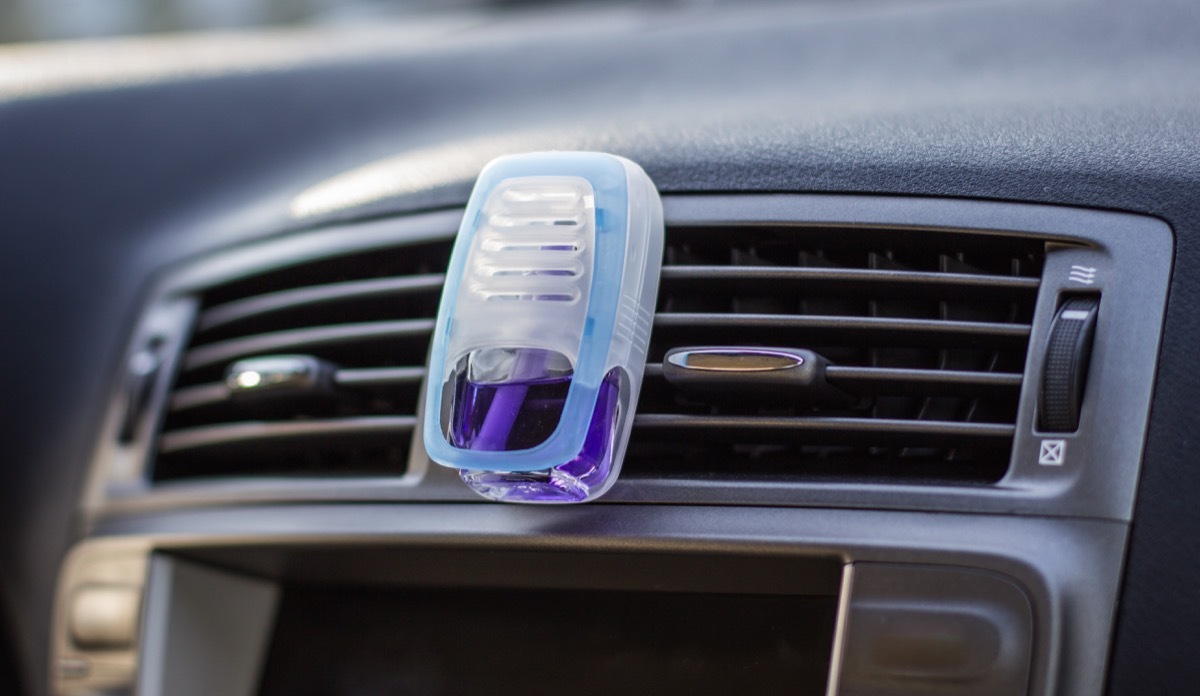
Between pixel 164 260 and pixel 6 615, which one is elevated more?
pixel 164 260

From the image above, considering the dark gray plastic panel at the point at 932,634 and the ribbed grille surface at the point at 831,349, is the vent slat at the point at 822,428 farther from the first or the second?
the dark gray plastic panel at the point at 932,634

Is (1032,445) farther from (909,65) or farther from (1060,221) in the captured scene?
(909,65)

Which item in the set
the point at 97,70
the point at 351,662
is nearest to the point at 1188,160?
the point at 351,662

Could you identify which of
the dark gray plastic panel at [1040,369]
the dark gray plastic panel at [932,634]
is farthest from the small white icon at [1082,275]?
the dark gray plastic panel at [932,634]

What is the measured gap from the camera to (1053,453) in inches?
36.0

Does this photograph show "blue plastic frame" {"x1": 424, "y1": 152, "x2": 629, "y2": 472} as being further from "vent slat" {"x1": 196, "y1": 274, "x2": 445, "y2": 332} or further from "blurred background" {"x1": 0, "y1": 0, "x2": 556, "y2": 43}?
"blurred background" {"x1": 0, "y1": 0, "x2": 556, "y2": 43}

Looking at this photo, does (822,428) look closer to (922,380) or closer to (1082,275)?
(922,380)

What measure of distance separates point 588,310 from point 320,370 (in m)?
0.38

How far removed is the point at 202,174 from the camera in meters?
1.60

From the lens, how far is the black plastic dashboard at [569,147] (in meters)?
0.95

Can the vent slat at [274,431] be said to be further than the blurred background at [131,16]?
No

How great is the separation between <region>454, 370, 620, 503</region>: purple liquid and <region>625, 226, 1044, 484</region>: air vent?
8 centimetres

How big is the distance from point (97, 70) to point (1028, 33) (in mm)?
1296

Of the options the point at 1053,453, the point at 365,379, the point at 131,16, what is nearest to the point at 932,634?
the point at 1053,453
